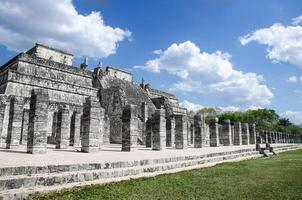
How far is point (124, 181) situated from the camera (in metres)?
6.41

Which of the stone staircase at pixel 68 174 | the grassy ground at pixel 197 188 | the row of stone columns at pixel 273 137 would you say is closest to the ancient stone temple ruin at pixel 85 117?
the row of stone columns at pixel 273 137

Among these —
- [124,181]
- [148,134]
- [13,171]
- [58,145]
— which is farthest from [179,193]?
[148,134]

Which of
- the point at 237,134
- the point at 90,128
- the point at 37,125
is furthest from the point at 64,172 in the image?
the point at 237,134

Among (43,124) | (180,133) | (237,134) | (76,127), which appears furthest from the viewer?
(237,134)

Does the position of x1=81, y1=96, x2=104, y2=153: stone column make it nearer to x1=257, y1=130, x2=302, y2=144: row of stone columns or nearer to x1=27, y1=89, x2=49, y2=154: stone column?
x1=27, y1=89, x2=49, y2=154: stone column

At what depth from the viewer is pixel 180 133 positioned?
Answer: 17.5 m

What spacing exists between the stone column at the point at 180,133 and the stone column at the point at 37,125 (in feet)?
28.5

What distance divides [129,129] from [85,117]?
2262 mm

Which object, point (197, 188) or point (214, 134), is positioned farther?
point (214, 134)

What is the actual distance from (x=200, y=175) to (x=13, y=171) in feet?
14.8

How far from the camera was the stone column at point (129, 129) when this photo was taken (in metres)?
13.3

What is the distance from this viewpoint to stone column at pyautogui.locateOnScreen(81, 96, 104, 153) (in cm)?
1168

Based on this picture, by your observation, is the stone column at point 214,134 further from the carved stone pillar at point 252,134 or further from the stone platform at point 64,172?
the stone platform at point 64,172

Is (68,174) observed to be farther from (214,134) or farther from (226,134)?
(226,134)
